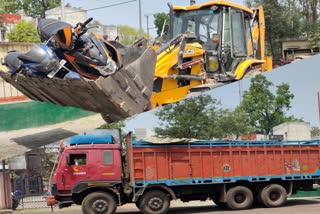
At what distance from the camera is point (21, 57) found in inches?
353

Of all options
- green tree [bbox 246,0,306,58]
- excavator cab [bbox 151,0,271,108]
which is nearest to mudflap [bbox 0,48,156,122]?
excavator cab [bbox 151,0,271,108]

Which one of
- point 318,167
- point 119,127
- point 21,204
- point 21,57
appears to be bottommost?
point 21,204

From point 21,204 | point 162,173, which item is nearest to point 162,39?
point 162,173

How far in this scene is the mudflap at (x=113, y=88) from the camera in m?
8.94

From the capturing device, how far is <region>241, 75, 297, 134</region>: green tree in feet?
47.6

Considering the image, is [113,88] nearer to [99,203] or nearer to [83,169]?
[83,169]

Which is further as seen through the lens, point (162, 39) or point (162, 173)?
point (162, 39)

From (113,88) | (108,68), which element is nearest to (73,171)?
(113,88)

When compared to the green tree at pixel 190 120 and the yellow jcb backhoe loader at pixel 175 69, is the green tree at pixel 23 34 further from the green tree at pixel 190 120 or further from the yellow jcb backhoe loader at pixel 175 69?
the yellow jcb backhoe loader at pixel 175 69

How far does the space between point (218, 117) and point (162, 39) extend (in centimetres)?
421

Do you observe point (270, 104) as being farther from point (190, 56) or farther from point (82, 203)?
point (82, 203)

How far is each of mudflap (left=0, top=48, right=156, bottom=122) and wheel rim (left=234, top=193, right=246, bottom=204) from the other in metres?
3.42

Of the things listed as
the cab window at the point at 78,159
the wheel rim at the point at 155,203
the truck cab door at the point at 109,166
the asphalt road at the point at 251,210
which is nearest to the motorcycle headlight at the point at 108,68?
the truck cab door at the point at 109,166

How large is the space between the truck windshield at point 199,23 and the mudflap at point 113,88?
1.65 m
